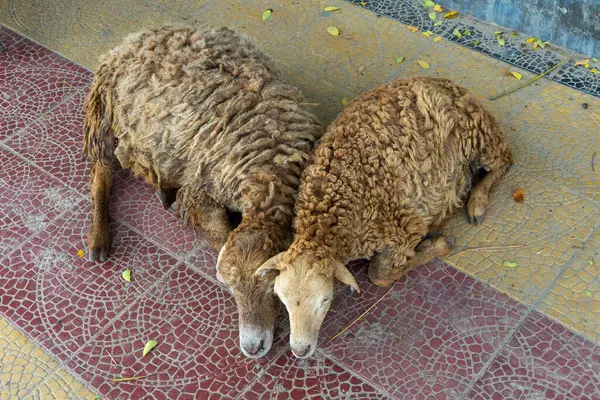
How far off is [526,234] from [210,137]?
97.1 inches

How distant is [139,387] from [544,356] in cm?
266

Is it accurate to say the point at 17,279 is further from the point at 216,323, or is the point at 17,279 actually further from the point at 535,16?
the point at 535,16

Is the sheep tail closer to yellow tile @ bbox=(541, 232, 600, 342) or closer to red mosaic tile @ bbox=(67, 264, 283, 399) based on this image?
red mosaic tile @ bbox=(67, 264, 283, 399)

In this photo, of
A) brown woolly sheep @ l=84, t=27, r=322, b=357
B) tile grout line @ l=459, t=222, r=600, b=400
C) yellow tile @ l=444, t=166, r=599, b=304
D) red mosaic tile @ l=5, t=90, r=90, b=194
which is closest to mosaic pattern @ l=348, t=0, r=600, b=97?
yellow tile @ l=444, t=166, r=599, b=304

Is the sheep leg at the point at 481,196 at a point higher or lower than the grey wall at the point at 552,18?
lower

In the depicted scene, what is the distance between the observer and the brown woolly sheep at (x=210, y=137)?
465 centimetres

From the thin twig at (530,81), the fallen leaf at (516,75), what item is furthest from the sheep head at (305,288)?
the fallen leaf at (516,75)

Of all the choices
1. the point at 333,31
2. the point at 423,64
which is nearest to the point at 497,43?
the point at 423,64

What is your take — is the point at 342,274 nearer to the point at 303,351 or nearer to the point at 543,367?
the point at 303,351

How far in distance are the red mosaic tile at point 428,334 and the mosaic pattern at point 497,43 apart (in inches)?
97.6

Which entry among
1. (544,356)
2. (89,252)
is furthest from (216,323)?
(544,356)

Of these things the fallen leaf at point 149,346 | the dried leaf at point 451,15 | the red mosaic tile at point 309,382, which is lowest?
the fallen leaf at point 149,346

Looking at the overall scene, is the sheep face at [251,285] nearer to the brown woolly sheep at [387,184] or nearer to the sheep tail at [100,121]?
the brown woolly sheep at [387,184]

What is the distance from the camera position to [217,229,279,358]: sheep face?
4.36 metres
